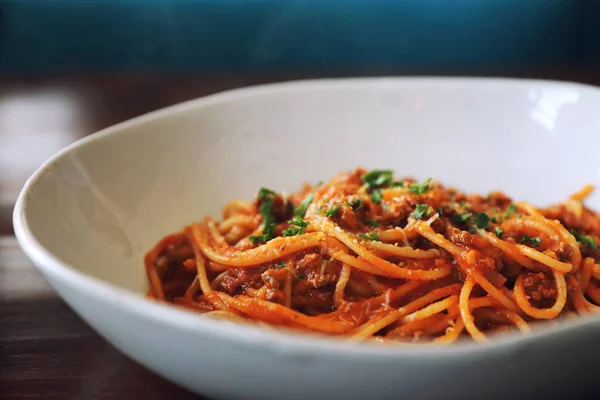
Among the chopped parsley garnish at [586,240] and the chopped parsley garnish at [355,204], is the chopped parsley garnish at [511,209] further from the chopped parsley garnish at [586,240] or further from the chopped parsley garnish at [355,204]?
the chopped parsley garnish at [355,204]

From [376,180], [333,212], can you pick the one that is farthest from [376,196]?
[333,212]

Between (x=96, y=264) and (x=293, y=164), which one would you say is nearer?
(x=96, y=264)

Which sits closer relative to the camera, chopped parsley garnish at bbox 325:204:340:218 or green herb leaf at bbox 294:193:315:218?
chopped parsley garnish at bbox 325:204:340:218

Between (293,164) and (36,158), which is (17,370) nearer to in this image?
(293,164)

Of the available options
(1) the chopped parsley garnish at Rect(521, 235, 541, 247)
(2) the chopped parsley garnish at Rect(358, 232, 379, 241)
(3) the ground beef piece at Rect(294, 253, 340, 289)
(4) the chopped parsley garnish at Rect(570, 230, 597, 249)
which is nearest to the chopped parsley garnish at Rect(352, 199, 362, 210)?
(2) the chopped parsley garnish at Rect(358, 232, 379, 241)

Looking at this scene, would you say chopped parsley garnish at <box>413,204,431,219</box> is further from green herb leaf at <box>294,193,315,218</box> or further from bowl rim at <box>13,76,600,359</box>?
bowl rim at <box>13,76,600,359</box>

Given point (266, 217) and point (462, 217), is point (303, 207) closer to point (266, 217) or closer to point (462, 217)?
point (266, 217)

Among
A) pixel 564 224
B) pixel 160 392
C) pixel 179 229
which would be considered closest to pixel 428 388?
pixel 160 392
